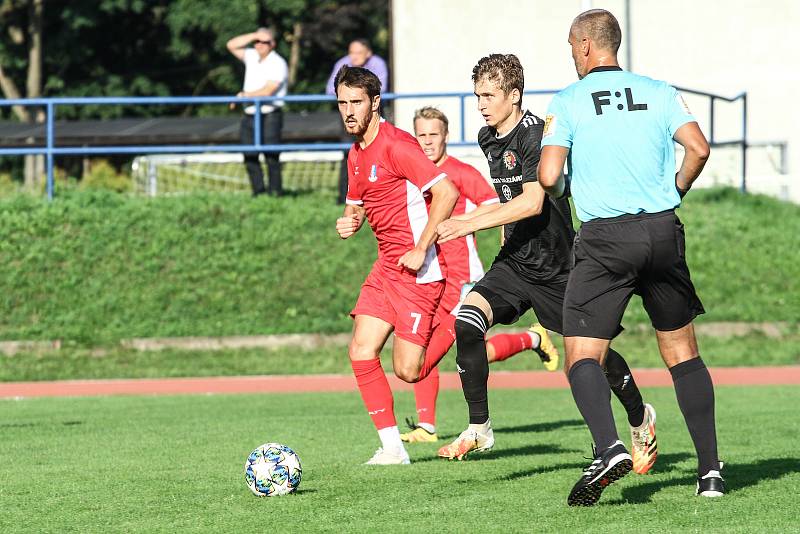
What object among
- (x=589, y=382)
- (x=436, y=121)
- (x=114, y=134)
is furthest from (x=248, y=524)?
(x=114, y=134)

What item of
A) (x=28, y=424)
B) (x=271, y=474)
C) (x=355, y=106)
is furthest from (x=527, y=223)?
(x=28, y=424)

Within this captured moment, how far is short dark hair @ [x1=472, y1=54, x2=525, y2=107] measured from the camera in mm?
7668

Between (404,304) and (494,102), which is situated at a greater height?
(494,102)

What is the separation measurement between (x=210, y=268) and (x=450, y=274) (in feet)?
28.8

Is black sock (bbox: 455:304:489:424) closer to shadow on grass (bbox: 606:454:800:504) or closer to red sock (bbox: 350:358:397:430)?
red sock (bbox: 350:358:397:430)

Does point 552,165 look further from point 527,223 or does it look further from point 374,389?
point 374,389

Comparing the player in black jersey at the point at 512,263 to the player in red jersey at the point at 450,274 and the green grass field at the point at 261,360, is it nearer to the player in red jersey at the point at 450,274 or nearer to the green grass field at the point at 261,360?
the player in red jersey at the point at 450,274

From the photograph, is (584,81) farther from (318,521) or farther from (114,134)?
(114,134)

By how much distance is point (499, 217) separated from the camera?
657 centimetres

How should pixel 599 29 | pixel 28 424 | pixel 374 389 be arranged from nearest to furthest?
1. pixel 599 29
2. pixel 374 389
3. pixel 28 424

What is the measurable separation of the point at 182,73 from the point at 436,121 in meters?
40.7

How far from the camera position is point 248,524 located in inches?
229

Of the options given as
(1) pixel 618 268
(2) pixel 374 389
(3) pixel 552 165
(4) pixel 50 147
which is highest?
(4) pixel 50 147

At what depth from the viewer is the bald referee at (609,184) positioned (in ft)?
19.7
